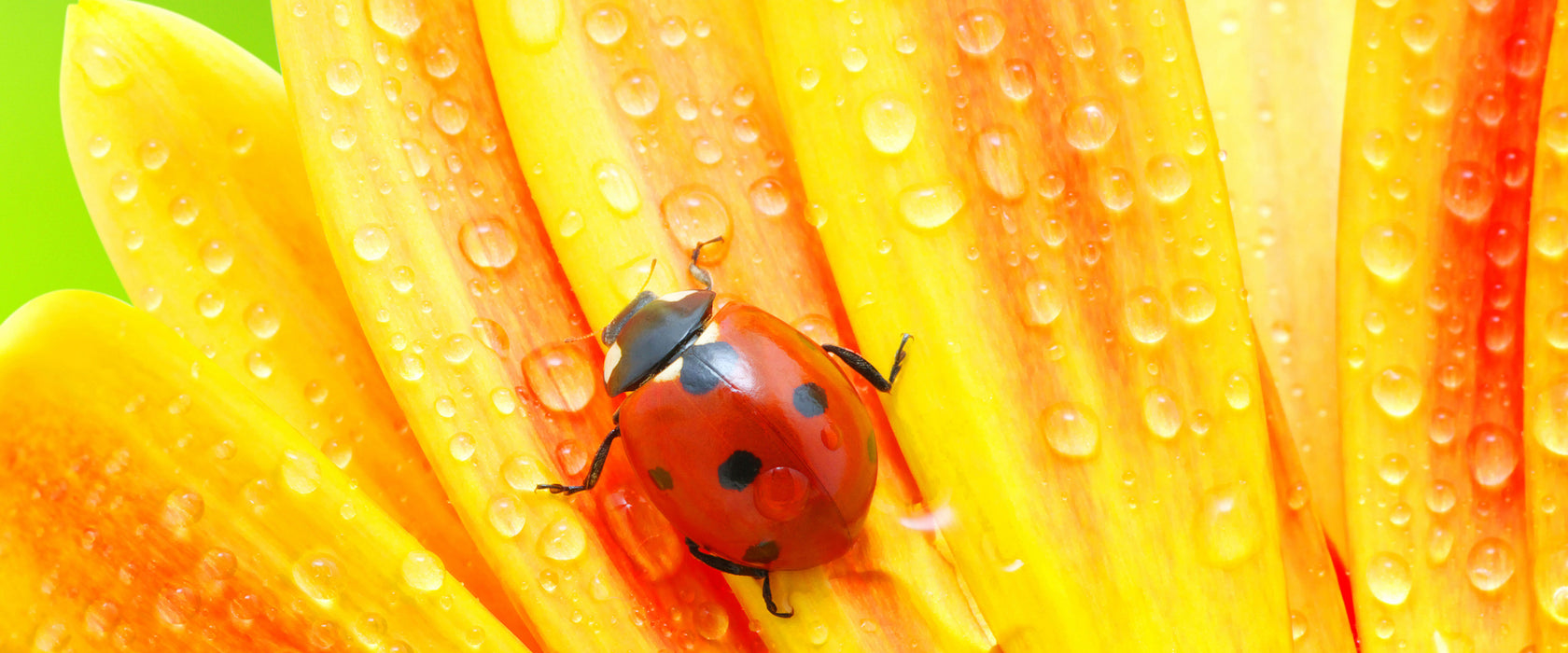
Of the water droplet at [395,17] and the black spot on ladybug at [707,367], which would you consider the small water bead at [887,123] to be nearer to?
the black spot on ladybug at [707,367]

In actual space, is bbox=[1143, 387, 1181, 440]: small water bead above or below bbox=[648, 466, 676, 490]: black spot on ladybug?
above

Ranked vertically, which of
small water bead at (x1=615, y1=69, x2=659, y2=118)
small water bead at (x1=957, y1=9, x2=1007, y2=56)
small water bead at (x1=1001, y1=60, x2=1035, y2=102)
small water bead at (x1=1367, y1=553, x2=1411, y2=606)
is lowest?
small water bead at (x1=1367, y1=553, x2=1411, y2=606)

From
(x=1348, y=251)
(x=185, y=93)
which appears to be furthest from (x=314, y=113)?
(x=1348, y=251)

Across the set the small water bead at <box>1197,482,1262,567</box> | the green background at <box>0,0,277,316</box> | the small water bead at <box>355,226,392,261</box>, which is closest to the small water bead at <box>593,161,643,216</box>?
the small water bead at <box>355,226,392,261</box>

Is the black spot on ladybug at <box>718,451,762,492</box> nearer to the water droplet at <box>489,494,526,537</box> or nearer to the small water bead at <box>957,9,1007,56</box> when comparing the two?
the water droplet at <box>489,494,526,537</box>

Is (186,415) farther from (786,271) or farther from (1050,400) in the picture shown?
(1050,400)

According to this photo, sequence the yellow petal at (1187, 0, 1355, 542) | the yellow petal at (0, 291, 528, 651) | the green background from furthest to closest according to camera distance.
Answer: the green background, the yellow petal at (1187, 0, 1355, 542), the yellow petal at (0, 291, 528, 651)
